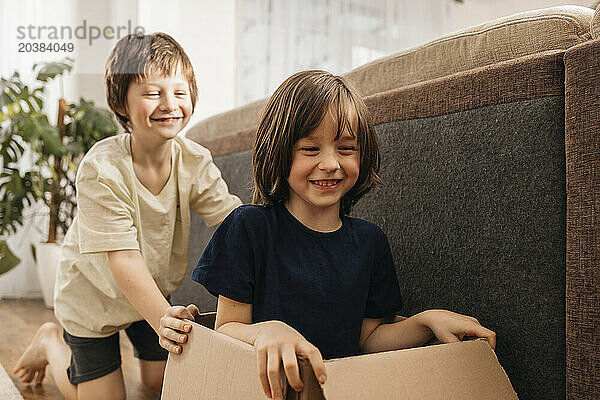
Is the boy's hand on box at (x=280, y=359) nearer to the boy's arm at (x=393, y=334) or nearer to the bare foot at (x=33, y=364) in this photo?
the boy's arm at (x=393, y=334)

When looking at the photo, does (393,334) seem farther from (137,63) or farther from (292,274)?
(137,63)

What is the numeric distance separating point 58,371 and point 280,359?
3.38 ft

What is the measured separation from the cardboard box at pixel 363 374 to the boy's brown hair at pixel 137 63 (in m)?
0.67

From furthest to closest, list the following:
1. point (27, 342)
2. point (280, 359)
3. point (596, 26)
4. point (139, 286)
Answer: point (27, 342)
point (139, 286)
point (596, 26)
point (280, 359)

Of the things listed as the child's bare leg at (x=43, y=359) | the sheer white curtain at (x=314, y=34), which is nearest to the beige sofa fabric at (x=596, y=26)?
the child's bare leg at (x=43, y=359)

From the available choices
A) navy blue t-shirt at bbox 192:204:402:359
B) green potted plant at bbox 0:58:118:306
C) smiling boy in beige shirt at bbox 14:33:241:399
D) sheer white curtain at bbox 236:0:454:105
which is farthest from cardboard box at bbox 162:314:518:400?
sheer white curtain at bbox 236:0:454:105

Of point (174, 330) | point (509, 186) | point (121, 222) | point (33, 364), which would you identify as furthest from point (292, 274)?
point (33, 364)

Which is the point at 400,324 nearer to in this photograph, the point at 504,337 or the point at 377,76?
the point at 504,337

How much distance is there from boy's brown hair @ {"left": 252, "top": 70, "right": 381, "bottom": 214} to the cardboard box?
0.28 meters

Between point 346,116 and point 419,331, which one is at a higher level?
point 346,116

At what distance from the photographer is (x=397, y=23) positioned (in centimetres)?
438

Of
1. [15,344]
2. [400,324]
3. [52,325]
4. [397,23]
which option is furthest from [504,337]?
[397,23]

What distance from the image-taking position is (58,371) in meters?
1.46

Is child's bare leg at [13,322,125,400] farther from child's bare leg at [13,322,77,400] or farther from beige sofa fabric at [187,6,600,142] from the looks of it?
beige sofa fabric at [187,6,600,142]
